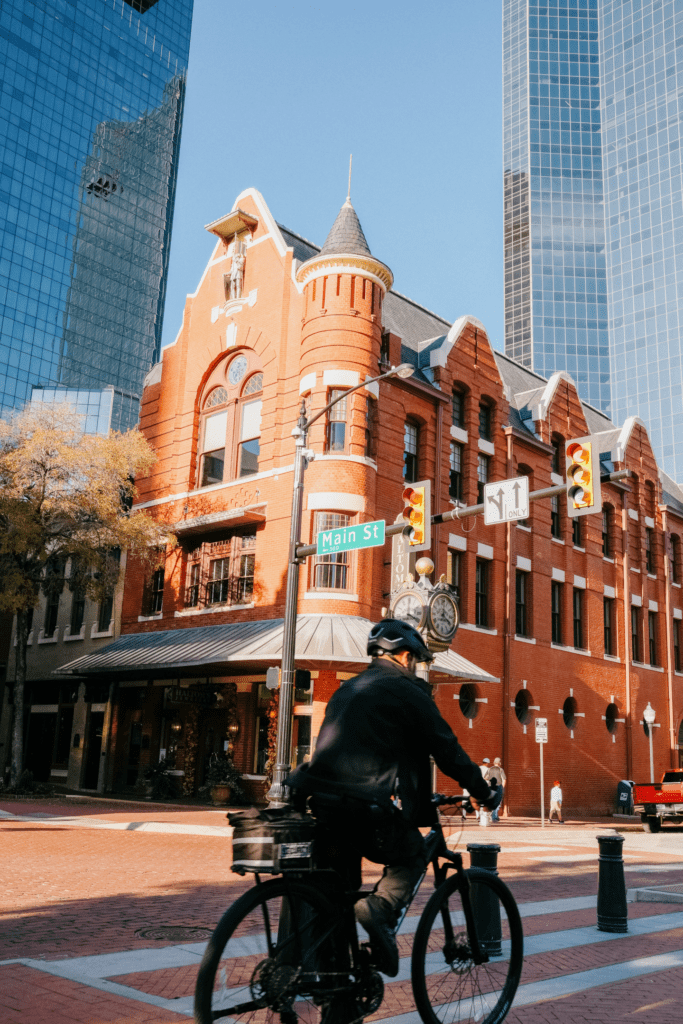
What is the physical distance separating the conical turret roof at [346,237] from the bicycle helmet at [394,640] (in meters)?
23.5

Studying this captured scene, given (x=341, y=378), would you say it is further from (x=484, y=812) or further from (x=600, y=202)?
(x=600, y=202)

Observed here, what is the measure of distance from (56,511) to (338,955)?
24.9m

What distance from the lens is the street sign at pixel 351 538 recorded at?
16.6m

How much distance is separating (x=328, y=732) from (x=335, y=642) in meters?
19.0

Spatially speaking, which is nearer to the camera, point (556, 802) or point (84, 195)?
point (556, 802)

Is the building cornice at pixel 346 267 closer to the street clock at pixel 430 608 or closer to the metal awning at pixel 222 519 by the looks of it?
the metal awning at pixel 222 519

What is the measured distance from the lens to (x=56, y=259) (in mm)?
116188

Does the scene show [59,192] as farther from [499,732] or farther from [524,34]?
[499,732]

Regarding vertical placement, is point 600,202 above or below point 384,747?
above

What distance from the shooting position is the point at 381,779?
4.37 m

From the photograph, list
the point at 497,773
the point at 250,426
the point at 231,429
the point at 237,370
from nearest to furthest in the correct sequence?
the point at 497,773, the point at 250,426, the point at 231,429, the point at 237,370

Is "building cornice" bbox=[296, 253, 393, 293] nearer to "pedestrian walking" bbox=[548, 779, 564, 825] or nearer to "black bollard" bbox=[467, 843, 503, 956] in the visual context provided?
"pedestrian walking" bbox=[548, 779, 564, 825]

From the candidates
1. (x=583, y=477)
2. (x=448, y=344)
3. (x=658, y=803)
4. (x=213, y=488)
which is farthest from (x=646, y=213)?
(x=583, y=477)

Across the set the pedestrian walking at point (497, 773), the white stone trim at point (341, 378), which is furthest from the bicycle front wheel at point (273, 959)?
the white stone trim at point (341, 378)
